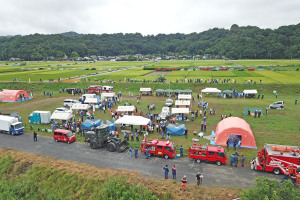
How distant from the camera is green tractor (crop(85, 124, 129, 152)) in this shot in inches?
828

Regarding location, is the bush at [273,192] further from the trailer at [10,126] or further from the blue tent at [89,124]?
the trailer at [10,126]

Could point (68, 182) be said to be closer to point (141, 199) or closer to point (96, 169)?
point (96, 169)

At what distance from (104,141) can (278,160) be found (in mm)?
16596

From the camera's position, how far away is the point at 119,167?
59.0 ft

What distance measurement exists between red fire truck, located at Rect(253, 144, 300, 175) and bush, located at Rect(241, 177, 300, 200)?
5.51 meters

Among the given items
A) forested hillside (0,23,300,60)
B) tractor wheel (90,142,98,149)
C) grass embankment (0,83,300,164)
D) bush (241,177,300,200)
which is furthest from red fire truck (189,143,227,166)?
forested hillside (0,23,300,60)

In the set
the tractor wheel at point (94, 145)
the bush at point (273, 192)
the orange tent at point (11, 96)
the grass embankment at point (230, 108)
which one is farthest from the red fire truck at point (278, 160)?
the orange tent at point (11, 96)

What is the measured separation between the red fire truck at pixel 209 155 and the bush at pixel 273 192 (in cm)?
614

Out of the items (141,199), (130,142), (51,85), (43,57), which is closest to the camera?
(141,199)

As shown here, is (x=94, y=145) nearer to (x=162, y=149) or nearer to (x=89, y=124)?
(x=89, y=124)

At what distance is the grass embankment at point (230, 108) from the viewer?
78.1 ft

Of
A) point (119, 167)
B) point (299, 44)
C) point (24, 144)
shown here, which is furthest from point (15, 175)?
point (299, 44)

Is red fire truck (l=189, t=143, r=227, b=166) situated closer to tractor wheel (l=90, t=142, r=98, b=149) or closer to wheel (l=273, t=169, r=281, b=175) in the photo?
wheel (l=273, t=169, r=281, b=175)

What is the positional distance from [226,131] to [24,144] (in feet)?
75.5
